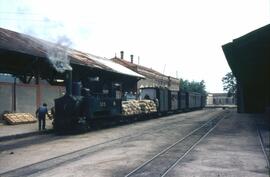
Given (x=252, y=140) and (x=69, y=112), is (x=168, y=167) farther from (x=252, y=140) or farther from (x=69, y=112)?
(x=69, y=112)

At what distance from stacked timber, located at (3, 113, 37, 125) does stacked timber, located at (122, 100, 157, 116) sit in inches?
249

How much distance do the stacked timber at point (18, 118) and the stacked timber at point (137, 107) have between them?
6.33 meters

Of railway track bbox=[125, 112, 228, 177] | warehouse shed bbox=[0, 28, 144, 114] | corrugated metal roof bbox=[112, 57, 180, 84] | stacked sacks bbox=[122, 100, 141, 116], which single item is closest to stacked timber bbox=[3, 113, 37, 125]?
warehouse shed bbox=[0, 28, 144, 114]

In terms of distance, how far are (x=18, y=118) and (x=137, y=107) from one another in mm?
8887

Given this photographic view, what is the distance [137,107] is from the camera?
28.0 meters

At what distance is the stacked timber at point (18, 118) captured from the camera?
23.2 m

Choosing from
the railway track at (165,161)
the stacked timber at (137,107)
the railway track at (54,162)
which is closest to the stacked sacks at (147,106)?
the stacked timber at (137,107)

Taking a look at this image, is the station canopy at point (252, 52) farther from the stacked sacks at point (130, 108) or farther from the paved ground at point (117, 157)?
the stacked sacks at point (130, 108)

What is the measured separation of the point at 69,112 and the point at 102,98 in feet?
9.21

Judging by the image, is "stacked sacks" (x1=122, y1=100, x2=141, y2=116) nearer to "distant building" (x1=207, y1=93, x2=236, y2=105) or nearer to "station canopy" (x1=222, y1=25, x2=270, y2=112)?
"station canopy" (x1=222, y1=25, x2=270, y2=112)

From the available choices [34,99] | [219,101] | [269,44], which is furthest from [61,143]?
[219,101]

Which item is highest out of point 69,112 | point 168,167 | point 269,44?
point 269,44

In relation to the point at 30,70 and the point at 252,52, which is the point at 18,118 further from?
the point at 252,52

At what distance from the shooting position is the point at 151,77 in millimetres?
66438
